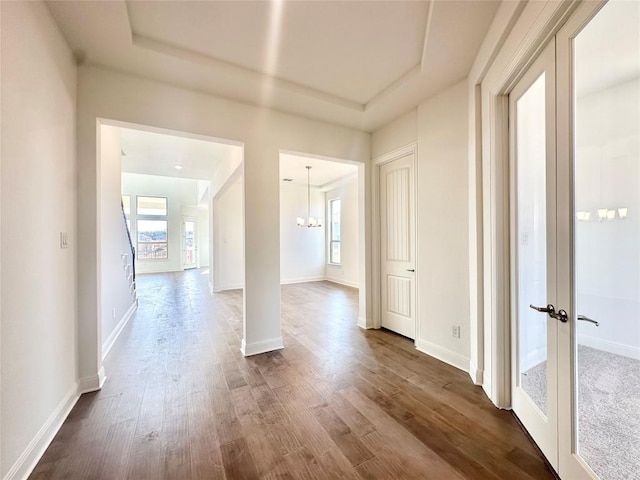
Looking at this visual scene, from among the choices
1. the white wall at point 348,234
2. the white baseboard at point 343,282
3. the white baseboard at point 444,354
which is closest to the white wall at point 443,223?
the white baseboard at point 444,354

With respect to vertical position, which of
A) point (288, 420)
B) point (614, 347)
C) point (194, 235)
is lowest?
point (288, 420)

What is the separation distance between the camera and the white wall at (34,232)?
1.37 metres

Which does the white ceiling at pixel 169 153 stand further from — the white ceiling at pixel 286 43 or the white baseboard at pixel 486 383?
the white baseboard at pixel 486 383

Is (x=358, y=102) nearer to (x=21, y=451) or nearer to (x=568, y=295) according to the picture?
(x=568, y=295)

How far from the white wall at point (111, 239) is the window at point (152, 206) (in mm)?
7518

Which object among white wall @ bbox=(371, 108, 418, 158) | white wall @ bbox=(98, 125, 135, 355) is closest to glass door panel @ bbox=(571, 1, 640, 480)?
white wall @ bbox=(371, 108, 418, 158)

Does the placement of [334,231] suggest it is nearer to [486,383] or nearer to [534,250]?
[486,383]

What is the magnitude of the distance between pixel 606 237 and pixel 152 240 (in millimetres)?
12848

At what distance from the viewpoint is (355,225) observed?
7480 millimetres

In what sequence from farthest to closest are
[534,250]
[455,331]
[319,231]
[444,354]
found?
1. [319,231]
2. [444,354]
3. [455,331]
4. [534,250]

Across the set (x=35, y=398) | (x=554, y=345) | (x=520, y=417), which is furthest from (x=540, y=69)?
(x=35, y=398)

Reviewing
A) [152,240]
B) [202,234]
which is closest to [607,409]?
[152,240]

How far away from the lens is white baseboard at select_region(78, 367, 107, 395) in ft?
7.46

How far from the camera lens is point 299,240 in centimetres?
844
